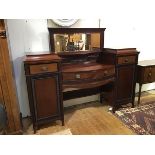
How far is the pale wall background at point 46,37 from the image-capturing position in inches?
76.3

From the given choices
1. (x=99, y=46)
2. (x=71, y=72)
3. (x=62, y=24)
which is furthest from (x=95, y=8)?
(x=99, y=46)

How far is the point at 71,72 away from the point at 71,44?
0.49m

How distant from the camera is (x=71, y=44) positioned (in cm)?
213

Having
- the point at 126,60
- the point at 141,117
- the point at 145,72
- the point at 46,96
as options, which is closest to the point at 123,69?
the point at 126,60

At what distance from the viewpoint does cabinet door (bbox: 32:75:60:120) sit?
1731 mm

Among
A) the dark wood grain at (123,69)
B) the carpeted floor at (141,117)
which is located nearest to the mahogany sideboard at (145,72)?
the dark wood grain at (123,69)

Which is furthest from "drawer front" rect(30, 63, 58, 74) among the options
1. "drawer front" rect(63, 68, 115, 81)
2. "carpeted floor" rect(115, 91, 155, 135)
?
"carpeted floor" rect(115, 91, 155, 135)

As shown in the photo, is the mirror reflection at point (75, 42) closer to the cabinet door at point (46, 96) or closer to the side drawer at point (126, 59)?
the side drawer at point (126, 59)

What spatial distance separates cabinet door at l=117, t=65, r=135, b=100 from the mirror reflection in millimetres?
539

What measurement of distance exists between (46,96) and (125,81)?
116 cm

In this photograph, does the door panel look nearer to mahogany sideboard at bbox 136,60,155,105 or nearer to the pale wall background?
the pale wall background

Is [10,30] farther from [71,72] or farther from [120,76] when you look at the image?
[120,76]

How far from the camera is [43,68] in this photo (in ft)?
5.50

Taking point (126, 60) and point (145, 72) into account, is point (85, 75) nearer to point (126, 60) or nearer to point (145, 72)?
point (126, 60)
